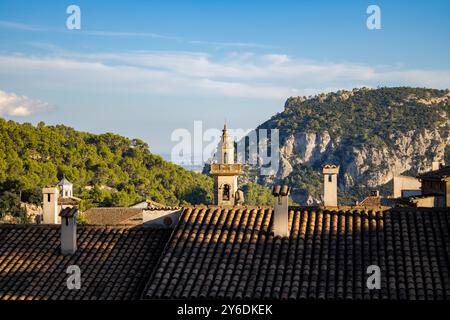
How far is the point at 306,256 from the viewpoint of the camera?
17.2m

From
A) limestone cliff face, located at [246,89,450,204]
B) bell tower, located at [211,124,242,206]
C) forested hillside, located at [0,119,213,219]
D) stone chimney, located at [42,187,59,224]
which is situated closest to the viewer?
stone chimney, located at [42,187,59,224]

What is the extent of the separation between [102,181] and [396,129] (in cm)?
6216

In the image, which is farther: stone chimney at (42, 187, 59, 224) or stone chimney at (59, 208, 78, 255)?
stone chimney at (42, 187, 59, 224)

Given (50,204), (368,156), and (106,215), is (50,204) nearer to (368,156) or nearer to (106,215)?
(106,215)

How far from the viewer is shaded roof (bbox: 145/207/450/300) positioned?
53.1ft

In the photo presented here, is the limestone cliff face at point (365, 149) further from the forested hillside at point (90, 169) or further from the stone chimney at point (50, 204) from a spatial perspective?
the stone chimney at point (50, 204)

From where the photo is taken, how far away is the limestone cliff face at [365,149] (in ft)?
413

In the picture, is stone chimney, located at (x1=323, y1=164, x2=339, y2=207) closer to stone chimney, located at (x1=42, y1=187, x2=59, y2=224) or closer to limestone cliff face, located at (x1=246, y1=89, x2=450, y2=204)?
stone chimney, located at (x1=42, y1=187, x2=59, y2=224)

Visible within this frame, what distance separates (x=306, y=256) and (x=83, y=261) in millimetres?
4408

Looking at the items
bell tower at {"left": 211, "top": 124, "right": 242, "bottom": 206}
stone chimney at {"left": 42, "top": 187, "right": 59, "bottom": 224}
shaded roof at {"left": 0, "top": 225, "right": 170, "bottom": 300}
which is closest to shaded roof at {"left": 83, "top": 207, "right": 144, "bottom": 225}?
bell tower at {"left": 211, "top": 124, "right": 242, "bottom": 206}

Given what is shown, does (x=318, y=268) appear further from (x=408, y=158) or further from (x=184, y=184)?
(x=408, y=158)

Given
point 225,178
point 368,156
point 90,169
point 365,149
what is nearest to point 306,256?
point 225,178

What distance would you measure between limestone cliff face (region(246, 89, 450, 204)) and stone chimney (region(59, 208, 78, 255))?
9797cm

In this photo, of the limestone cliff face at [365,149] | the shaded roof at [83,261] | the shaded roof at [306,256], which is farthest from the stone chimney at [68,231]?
the limestone cliff face at [365,149]
